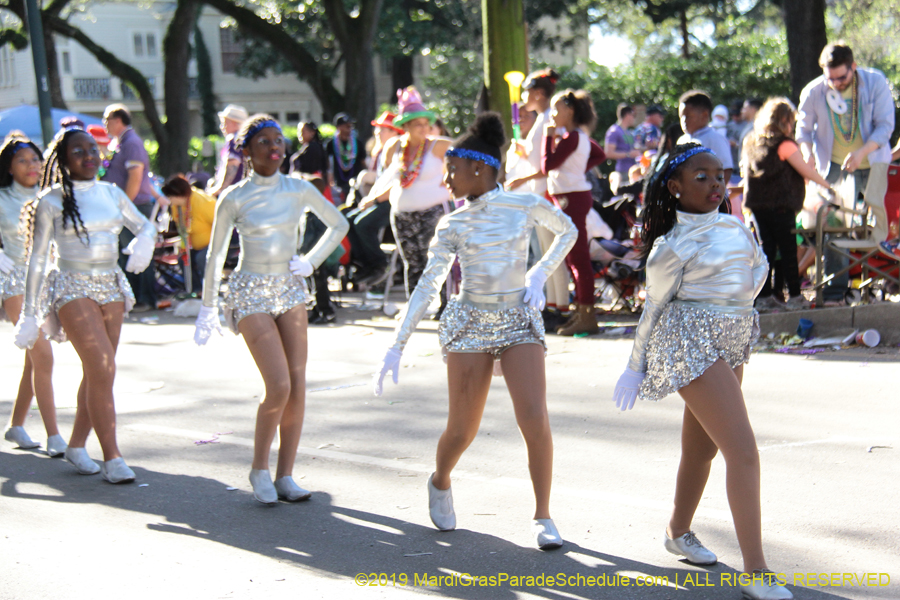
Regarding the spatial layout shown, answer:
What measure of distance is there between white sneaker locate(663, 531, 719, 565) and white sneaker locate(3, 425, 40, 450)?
4.23m

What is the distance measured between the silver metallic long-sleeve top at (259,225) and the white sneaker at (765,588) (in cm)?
257

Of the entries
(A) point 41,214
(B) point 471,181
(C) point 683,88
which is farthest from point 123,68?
(B) point 471,181

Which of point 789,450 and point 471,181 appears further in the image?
point 789,450

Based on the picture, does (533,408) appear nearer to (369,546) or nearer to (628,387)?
(628,387)

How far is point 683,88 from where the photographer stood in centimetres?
2384

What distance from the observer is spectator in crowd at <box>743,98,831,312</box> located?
330 inches

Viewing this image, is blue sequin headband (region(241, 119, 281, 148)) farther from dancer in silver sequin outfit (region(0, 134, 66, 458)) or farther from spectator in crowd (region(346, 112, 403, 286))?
spectator in crowd (region(346, 112, 403, 286))

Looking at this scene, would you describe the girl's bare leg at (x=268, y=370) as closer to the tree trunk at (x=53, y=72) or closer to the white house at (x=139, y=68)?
the tree trunk at (x=53, y=72)

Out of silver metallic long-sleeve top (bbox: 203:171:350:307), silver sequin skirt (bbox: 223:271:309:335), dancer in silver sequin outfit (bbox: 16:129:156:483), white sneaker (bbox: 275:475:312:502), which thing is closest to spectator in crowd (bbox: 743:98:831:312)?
silver metallic long-sleeve top (bbox: 203:171:350:307)

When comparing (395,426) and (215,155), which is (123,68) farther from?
(395,426)

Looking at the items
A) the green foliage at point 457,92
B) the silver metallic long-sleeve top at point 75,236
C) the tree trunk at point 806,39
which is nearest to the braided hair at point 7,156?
the silver metallic long-sleeve top at point 75,236

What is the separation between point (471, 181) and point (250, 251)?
1313mm

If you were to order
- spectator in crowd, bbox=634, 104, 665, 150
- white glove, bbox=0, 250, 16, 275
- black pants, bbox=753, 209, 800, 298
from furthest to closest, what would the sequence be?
spectator in crowd, bbox=634, 104, 665, 150 → black pants, bbox=753, 209, 800, 298 → white glove, bbox=0, 250, 16, 275

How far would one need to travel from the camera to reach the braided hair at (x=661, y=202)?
376 cm
